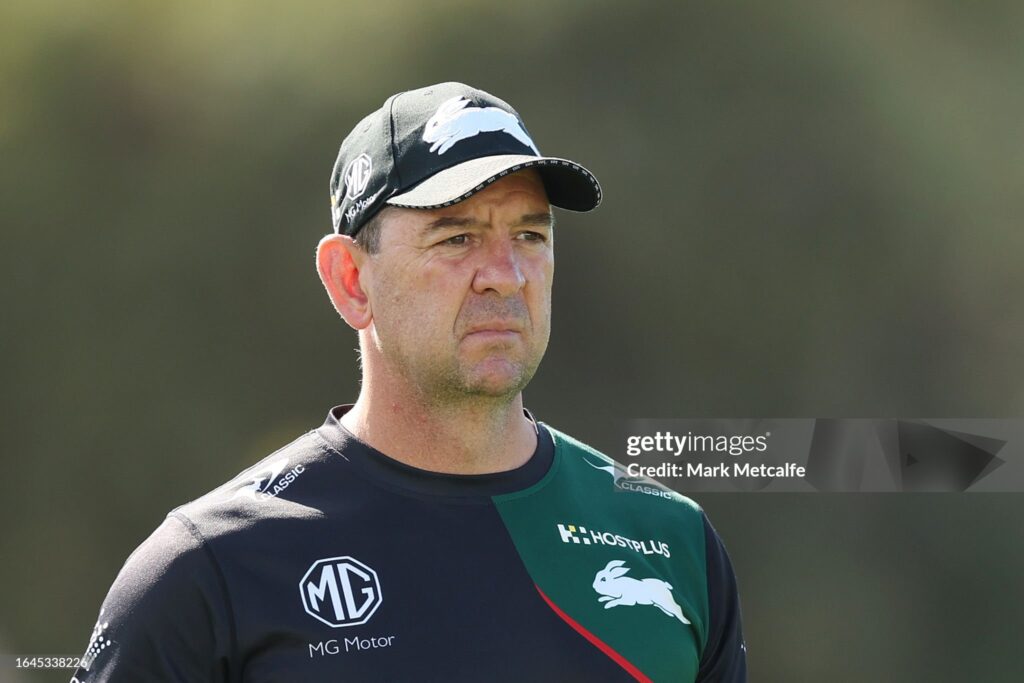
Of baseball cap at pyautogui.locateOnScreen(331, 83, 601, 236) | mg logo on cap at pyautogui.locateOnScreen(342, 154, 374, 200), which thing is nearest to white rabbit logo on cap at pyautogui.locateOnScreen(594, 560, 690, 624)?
baseball cap at pyautogui.locateOnScreen(331, 83, 601, 236)

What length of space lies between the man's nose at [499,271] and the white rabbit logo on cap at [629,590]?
413 mm

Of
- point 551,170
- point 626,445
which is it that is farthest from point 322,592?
point 626,445

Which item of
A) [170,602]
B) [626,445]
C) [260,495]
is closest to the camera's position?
→ [170,602]

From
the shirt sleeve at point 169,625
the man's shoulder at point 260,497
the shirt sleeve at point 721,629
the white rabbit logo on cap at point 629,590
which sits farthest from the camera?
the shirt sleeve at point 721,629

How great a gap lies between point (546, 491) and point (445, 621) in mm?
261

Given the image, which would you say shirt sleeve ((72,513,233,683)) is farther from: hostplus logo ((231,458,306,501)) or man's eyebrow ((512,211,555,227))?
man's eyebrow ((512,211,555,227))

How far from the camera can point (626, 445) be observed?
3926 millimetres

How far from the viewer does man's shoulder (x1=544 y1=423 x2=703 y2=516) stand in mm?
1749

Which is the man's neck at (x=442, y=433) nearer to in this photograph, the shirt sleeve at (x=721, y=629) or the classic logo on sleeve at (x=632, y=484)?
the classic logo on sleeve at (x=632, y=484)

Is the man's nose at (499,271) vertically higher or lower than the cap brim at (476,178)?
lower

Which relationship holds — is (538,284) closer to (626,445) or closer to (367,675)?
(367,675)

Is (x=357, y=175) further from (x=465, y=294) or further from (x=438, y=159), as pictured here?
(x=465, y=294)

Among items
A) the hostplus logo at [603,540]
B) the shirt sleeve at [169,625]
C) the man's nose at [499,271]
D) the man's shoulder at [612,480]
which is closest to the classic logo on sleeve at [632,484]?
the man's shoulder at [612,480]

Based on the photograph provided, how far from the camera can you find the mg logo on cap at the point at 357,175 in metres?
1.64
